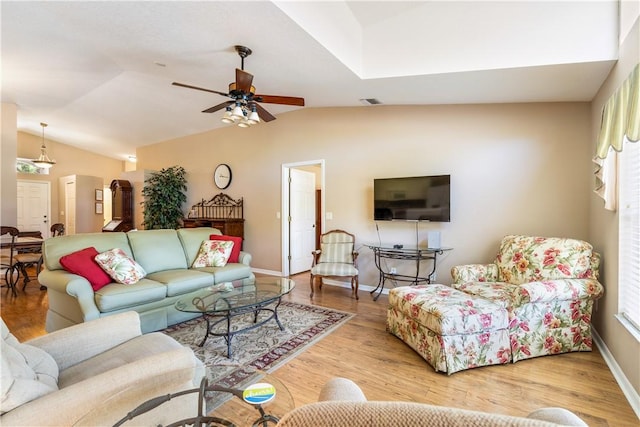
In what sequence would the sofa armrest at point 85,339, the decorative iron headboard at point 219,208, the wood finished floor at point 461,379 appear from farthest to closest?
the decorative iron headboard at point 219,208 < the wood finished floor at point 461,379 < the sofa armrest at point 85,339

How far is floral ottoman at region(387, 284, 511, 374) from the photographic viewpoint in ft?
7.48

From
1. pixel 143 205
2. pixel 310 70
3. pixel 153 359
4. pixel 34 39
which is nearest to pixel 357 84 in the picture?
pixel 310 70

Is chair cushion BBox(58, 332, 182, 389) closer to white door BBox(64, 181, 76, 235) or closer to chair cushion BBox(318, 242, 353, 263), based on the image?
chair cushion BBox(318, 242, 353, 263)

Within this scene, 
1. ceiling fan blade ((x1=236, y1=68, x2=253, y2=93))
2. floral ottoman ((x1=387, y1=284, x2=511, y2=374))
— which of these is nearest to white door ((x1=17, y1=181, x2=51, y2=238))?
ceiling fan blade ((x1=236, y1=68, x2=253, y2=93))

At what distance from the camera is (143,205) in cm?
731

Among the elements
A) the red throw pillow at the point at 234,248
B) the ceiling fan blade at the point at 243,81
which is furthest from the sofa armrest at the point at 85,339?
the red throw pillow at the point at 234,248

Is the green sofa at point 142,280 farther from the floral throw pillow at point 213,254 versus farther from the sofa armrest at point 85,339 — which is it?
the sofa armrest at point 85,339

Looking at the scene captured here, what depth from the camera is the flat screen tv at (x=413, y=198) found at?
384cm

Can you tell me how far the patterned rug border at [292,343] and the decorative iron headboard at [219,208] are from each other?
2.85 meters

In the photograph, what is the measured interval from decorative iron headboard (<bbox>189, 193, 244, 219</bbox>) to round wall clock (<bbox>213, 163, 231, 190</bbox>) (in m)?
0.21

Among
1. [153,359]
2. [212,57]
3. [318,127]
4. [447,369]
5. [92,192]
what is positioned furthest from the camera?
[92,192]

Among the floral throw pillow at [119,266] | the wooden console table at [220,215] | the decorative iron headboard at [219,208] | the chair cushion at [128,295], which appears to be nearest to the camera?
the chair cushion at [128,295]

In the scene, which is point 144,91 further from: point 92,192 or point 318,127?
point 92,192

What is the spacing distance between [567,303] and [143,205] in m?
7.99
